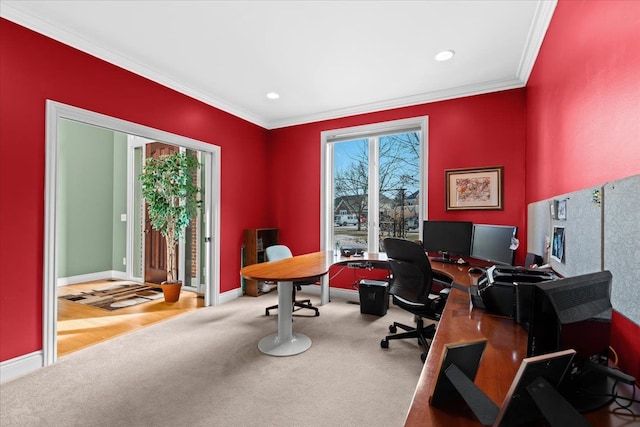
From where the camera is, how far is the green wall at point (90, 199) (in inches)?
192

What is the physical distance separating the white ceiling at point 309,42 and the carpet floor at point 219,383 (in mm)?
2757

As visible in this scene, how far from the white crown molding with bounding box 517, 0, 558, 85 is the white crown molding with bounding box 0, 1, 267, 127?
3.50 m

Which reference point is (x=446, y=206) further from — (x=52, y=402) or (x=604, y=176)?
(x=52, y=402)

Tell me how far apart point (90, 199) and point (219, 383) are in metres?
4.84

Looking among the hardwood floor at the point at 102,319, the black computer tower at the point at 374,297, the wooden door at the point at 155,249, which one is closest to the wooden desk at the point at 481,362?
the black computer tower at the point at 374,297

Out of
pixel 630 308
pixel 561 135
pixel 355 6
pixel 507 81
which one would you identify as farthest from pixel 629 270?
pixel 507 81

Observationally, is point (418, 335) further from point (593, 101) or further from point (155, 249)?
point (155, 249)

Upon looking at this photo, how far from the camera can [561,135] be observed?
6.36ft

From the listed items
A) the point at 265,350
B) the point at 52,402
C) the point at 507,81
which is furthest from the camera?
the point at 507,81

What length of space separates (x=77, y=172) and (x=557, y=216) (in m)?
6.65

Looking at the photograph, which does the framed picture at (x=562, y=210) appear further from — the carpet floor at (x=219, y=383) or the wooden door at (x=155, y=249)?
the wooden door at (x=155, y=249)

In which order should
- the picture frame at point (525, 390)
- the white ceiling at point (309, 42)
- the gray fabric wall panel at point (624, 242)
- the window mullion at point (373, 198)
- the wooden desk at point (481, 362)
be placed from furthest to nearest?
the window mullion at point (373, 198) < the white ceiling at point (309, 42) < the gray fabric wall panel at point (624, 242) < the wooden desk at point (481, 362) < the picture frame at point (525, 390)

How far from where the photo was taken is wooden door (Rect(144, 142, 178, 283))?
4910 mm

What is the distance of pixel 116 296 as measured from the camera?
4320mm
